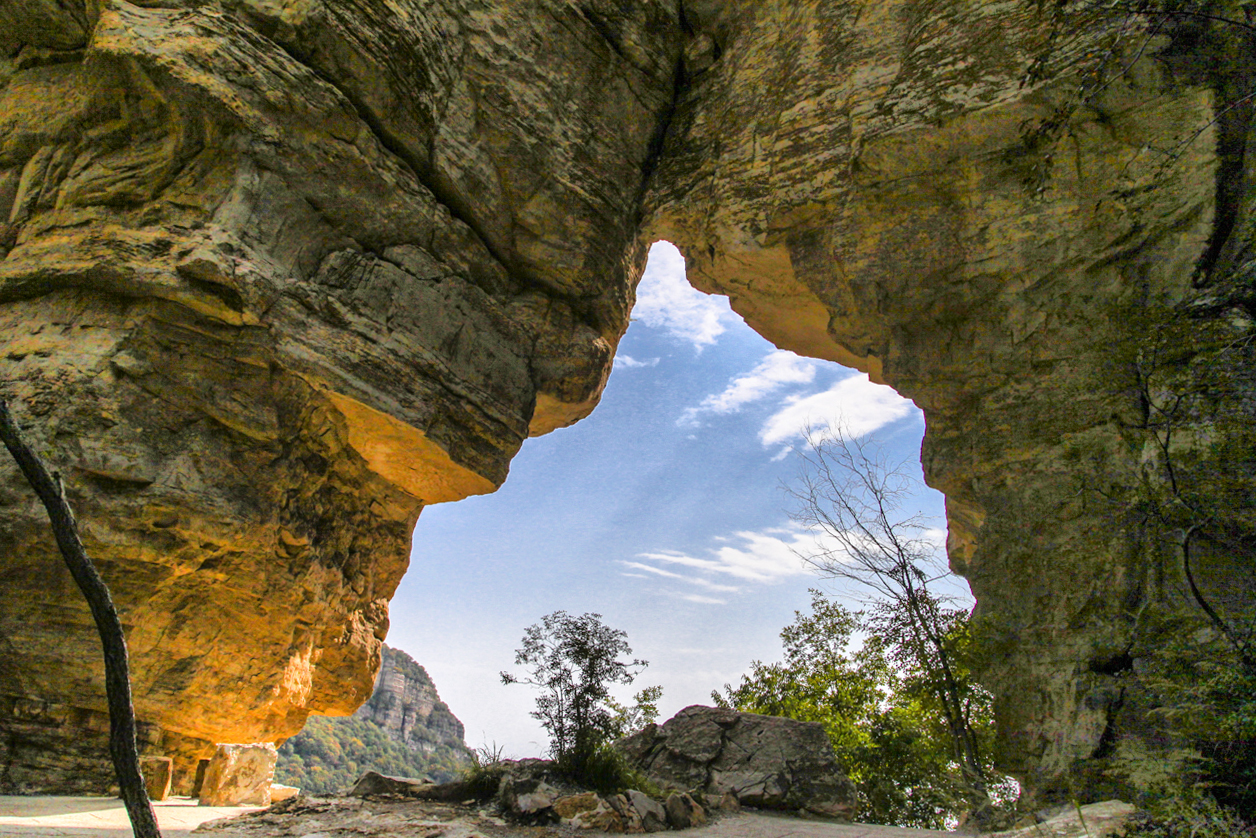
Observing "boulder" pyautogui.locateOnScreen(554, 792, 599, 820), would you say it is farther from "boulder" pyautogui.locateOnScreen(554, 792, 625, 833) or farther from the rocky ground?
the rocky ground

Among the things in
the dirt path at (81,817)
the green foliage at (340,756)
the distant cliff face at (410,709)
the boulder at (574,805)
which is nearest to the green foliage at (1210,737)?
the boulder at (574,805)

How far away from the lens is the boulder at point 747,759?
8547 mm

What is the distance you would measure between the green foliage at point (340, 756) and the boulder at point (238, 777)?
27493 millimetres

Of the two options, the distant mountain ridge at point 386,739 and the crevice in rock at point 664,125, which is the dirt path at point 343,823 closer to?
the distant mountain ridge at point 386,739

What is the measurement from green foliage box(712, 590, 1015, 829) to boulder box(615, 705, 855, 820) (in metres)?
1.21

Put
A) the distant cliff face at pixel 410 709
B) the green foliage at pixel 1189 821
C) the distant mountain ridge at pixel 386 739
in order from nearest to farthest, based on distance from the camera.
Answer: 1. the green foliage at pixel 1189 821
2. the distant mountain ridge at pixel 386 739
3. the distant cliff face at pixel 410 709

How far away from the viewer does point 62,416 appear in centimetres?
809

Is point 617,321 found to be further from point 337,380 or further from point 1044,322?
point 1044,322

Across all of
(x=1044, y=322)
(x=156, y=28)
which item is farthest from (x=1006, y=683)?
(x=156, y=28)

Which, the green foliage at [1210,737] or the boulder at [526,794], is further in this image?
the boulder at [526,794]

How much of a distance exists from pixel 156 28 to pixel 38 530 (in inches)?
270

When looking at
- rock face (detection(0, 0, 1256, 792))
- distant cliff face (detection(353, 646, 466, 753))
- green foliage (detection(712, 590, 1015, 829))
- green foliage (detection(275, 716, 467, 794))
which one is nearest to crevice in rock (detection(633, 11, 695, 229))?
rock face (detection(0, 0, 1256, 792))

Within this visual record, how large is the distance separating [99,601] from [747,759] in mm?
8168

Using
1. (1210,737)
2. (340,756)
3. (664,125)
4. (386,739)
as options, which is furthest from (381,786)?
(386,739)
